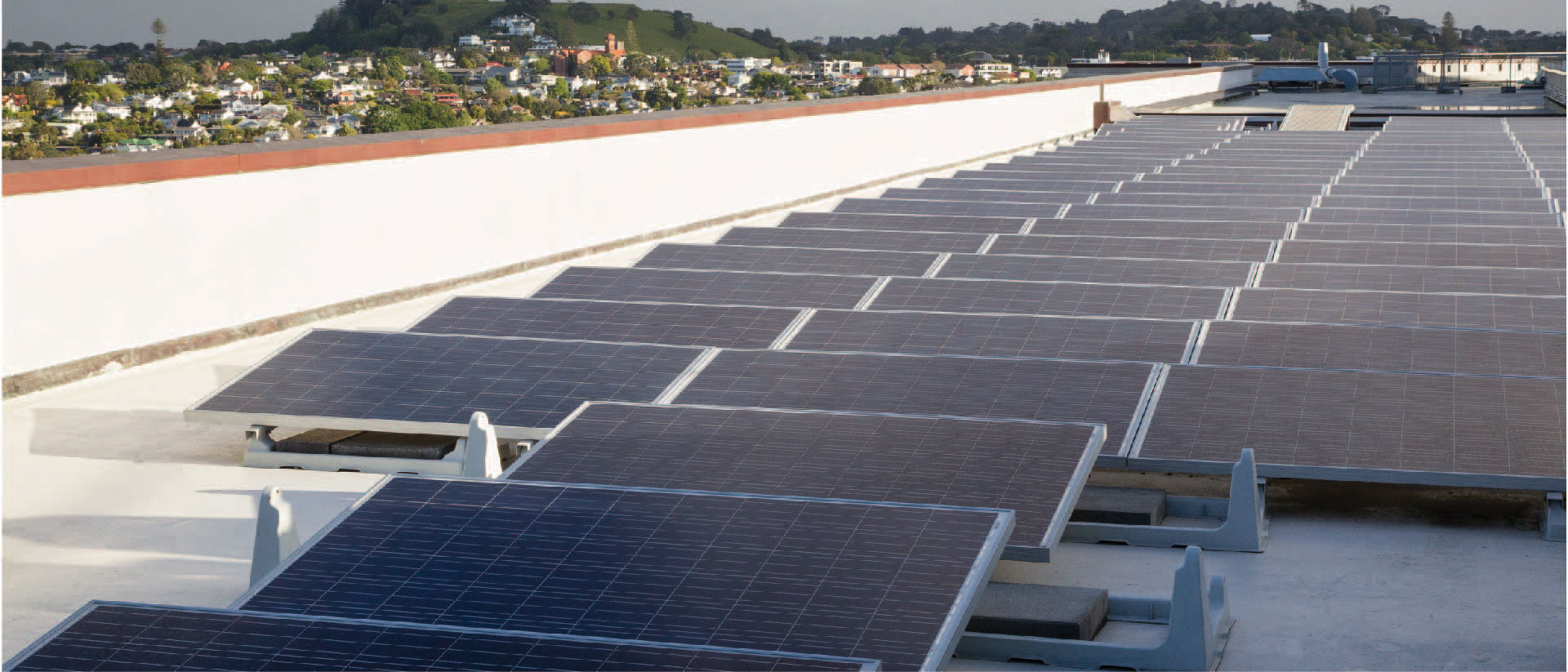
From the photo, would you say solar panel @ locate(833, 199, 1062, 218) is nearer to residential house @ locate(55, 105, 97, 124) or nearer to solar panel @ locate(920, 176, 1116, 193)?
solar panel @ locate(920, 176, 1116, 193)

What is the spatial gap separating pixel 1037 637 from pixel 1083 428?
174 centimetres

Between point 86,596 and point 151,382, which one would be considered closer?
point 86,596

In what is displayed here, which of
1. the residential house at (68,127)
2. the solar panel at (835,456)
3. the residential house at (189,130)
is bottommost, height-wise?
the solar panel at (835,456)

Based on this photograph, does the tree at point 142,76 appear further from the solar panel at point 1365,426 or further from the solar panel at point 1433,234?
the solar panel at point 1365,426

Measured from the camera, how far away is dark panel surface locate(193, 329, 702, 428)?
9.11 metres

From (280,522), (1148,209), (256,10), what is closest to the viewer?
(280,522)

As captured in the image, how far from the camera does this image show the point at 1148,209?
1930cm

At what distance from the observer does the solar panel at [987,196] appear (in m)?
22.1

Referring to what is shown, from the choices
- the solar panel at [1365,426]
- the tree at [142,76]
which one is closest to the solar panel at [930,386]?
the solar panel at [1365,426]

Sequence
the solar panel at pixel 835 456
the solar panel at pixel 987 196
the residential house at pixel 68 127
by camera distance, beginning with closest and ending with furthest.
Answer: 1. the solar panel at pixel 835 456
2. the solar panel at pixel 987 196
3. the residential house at pixel 68 127

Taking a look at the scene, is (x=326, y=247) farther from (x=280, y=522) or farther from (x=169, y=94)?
(x=169, y=94)

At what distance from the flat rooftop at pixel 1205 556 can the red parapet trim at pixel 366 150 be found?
256 centimetres

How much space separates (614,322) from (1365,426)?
18.1ft

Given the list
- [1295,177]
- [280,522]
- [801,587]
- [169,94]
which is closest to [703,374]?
[280,522]
